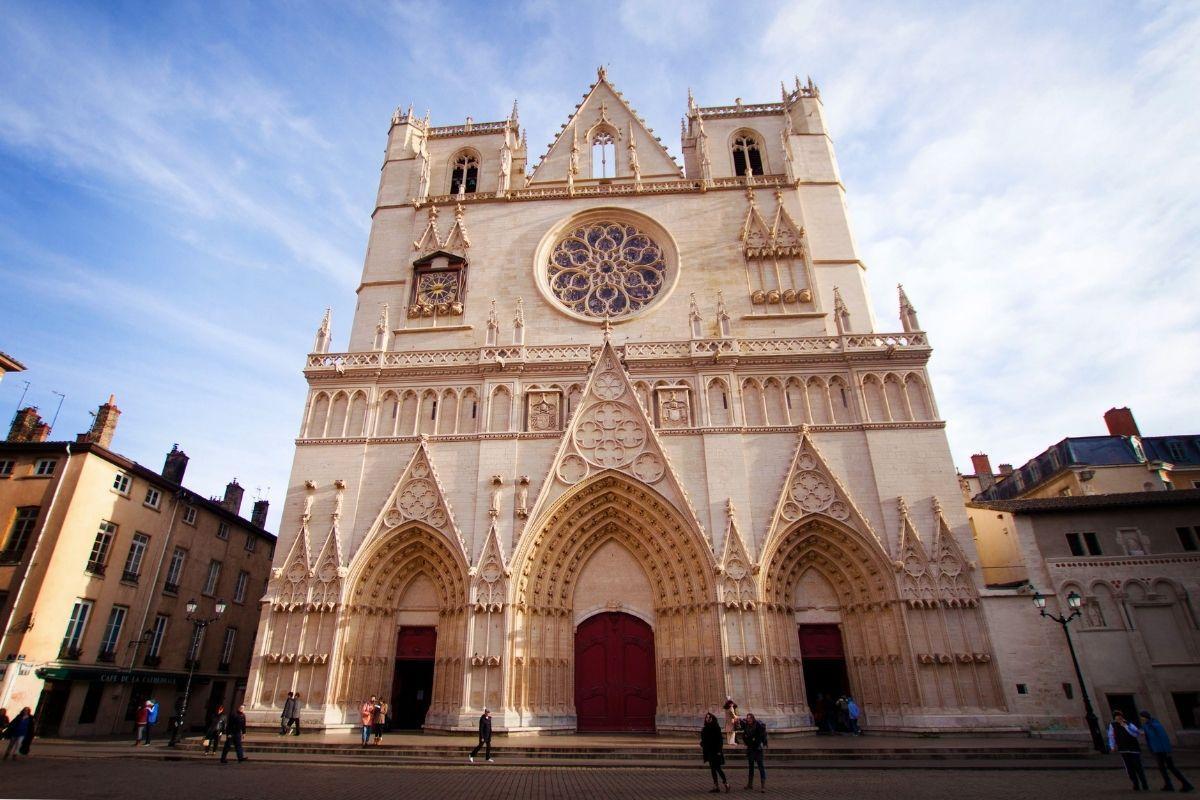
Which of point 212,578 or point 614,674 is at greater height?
point 212,578

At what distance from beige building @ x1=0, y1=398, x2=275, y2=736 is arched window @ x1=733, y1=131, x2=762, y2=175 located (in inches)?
984

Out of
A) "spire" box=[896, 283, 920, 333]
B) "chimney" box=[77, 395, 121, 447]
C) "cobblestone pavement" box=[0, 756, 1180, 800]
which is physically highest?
"spire" box=[896, 283, 920, 333]

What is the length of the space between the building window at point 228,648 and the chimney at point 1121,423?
3658 cm

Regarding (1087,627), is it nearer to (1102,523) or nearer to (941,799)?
(1102,523)

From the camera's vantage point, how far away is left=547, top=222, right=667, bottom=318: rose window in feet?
77.6

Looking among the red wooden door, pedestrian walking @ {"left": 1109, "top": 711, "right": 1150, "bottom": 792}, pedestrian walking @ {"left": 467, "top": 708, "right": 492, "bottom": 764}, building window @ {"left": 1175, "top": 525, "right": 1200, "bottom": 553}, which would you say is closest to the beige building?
pedestrian walking @ {"left": 467, "top": 708, "right": 492, "bottom": 764}

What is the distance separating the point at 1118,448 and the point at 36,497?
3792 centimetres

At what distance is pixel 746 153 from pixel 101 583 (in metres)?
27.7

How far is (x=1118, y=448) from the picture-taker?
25.2 meters

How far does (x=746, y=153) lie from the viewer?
1054 inches

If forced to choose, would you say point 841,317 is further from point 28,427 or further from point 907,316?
point 28,427

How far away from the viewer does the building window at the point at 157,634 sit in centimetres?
2144

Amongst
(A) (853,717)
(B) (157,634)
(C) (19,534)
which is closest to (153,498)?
(C) (19,534)

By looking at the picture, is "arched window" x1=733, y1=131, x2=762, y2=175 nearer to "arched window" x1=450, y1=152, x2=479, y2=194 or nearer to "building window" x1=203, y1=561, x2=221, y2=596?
"arched window" x1=450, y1=152, x2=479, y2=194
